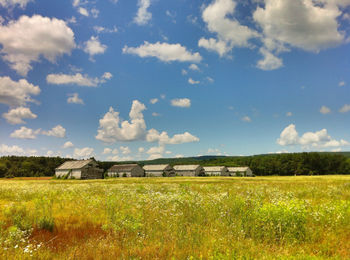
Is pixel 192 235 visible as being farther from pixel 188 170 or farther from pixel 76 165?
pixel 188 170

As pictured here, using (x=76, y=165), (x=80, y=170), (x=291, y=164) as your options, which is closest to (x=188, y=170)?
(x=291, y=164)

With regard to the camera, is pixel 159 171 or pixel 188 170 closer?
pixel 159 171

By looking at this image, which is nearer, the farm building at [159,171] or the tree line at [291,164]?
the tree line at [291,164]

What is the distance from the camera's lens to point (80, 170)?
73.8m

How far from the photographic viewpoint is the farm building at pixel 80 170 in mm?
73750

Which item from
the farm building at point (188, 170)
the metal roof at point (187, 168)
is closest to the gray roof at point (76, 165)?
the farm building at point (188, 170)

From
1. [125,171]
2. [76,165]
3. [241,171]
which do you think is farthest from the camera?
[241,171]

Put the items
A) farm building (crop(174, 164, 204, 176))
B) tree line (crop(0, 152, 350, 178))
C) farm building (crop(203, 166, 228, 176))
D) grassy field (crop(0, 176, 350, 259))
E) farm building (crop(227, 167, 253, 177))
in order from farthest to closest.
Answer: farm building (crop(203, 166, 228, 176)) < farm building (crop(227, 167, 253, 177)) < farm building (crop(174, 164, 204, 176)) < tree line (crop(0, 152, 350, 178)) < grassy field (crop(0, 176, 350, 259))

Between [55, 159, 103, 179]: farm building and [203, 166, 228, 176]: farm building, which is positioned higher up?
[55, 159, 103, 179]: farm building

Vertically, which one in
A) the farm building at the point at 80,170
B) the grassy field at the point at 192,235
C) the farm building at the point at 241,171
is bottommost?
the farm building at the point at 241,171

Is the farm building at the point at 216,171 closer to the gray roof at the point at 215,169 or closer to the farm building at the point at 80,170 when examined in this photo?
the gray roof at the point at 215,169

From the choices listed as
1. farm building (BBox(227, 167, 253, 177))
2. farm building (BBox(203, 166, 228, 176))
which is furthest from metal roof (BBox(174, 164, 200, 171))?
farm building (BBox(227, 167, 253, 177))

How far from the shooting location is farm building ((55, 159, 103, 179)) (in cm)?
7375

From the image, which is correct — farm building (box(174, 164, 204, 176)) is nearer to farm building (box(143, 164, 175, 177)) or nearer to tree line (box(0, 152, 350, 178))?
farm building (box(143, 164, 175, 177))
